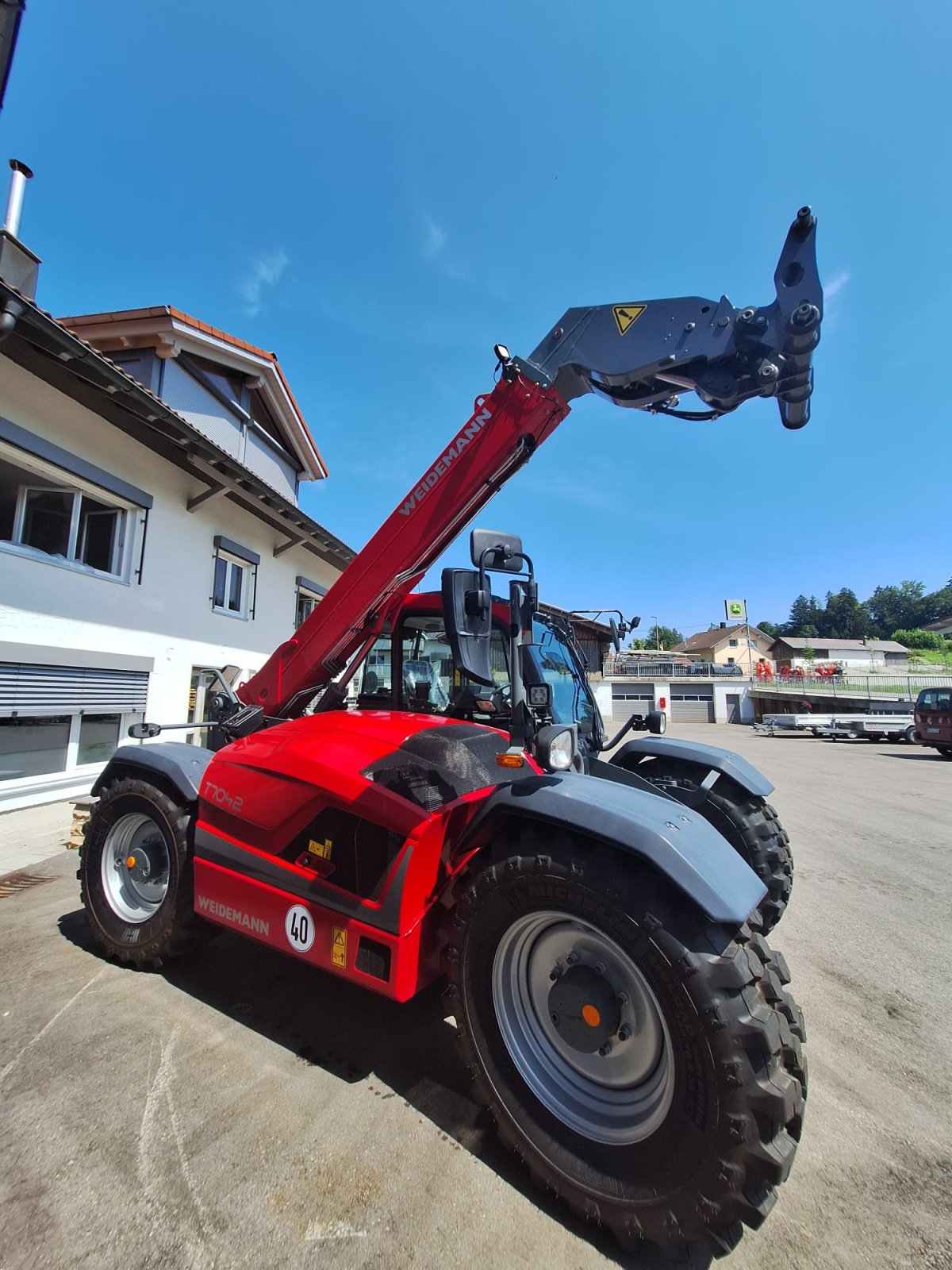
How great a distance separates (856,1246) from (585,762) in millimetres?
1896

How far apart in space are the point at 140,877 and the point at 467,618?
2.51 m

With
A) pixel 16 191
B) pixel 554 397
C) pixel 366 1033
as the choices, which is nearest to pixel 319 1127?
pixel 366 1033

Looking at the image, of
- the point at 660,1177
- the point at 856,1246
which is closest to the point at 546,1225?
the point at 660,1177

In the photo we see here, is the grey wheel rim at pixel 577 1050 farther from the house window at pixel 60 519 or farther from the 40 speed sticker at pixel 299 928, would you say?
the house window at pixel 60 519

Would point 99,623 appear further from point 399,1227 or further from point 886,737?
point 886,737

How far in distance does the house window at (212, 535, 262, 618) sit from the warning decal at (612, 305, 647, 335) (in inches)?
289

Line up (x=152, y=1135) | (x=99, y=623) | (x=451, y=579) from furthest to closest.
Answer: (x=99, y=623)
(x=451, y=579)
(x=152, y=1135)

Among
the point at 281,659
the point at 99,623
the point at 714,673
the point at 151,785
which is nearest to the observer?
the point at 151,785

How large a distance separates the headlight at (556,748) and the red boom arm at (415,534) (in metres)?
1.51

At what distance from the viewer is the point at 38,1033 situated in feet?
7.77

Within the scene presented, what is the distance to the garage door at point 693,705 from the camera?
4019 cm

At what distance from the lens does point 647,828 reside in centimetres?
162

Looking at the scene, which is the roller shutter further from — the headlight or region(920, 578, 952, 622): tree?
region(920, 578, 952, 622): tree

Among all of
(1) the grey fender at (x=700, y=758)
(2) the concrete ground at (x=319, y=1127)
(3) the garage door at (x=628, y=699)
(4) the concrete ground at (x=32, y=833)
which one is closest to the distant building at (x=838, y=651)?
(3) the garage door at (x=628, y=699)
